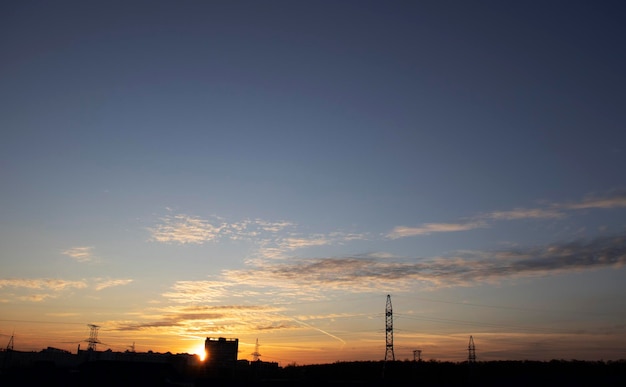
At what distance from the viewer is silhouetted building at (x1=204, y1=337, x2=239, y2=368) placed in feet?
412

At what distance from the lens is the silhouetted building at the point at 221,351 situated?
412 feet

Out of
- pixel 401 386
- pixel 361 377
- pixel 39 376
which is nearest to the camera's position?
pixel 401 386

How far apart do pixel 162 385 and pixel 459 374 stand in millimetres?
69454

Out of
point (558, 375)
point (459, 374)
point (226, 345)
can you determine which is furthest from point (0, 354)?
point (558, 375)

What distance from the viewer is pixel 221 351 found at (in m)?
127

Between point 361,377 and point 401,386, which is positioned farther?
point 361,377

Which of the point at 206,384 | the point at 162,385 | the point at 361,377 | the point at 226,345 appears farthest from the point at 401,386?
the point at 226,345

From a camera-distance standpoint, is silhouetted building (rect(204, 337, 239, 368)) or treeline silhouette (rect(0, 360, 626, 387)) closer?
treeline silhouette (rect(0, 360, 626, 387))

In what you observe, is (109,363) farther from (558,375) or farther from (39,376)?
(558,375)

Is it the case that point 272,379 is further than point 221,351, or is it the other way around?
point 221,351

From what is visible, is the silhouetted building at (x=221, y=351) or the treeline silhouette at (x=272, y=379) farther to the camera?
the silhouetted building at (x=221, y=351)

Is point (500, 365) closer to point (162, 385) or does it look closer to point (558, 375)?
point (558, 375)

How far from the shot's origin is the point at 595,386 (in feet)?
168

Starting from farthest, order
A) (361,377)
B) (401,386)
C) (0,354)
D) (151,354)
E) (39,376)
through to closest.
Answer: (151,354) → (0,354) → (361,377) → (39,376) → (401,386)
